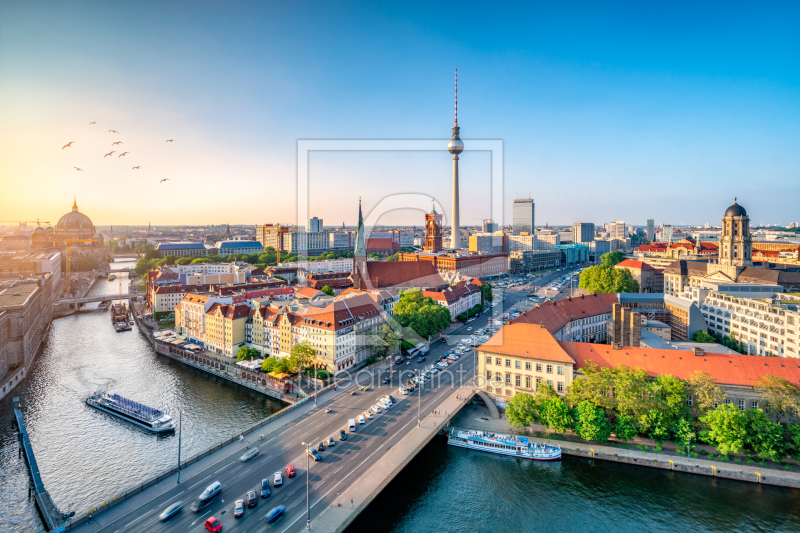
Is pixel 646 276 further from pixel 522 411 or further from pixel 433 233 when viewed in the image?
pixel 522 411

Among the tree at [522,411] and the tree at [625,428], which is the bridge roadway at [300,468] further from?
the tree at [625,428]

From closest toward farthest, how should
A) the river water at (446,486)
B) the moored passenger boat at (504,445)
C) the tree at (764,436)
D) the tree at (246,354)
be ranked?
1. the river water at (446,486)
2. the tree at (764,436)
3. the moored passenger boat at (504,445)
4. the tree at (246,354)

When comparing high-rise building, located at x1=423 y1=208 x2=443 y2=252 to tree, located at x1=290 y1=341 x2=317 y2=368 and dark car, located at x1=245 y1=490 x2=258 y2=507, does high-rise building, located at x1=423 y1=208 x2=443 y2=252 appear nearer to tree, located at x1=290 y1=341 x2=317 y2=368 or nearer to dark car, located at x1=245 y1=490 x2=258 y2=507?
tree, located at x1=290 y1=341 x2=317 y2=368

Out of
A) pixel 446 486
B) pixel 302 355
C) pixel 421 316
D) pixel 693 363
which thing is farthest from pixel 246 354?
pixel 693 363

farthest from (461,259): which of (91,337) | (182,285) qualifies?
(91,337)

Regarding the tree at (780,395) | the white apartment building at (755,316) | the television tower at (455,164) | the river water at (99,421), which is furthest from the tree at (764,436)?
the television tower at (455,164)
